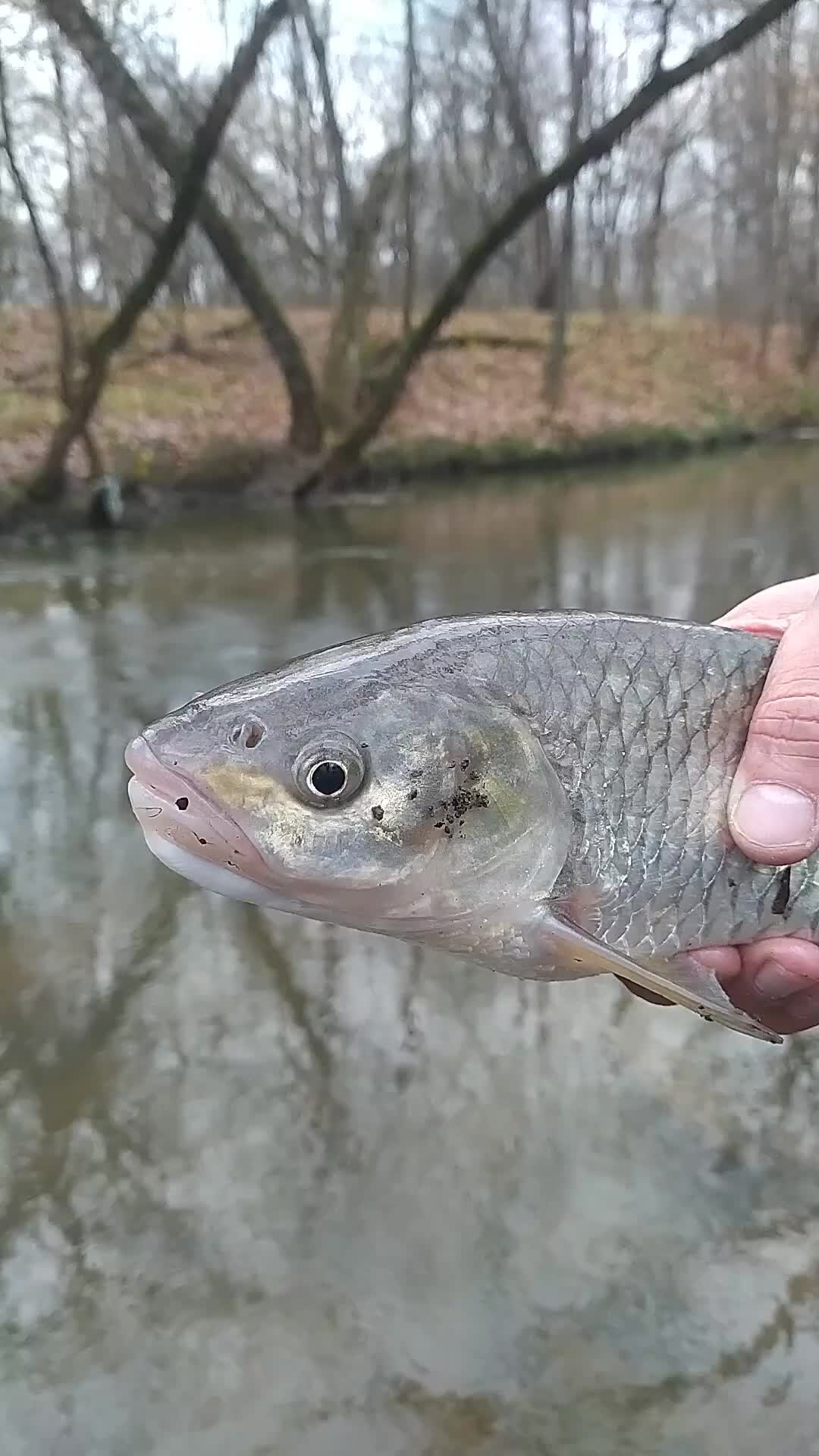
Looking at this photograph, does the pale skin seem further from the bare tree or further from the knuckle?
the bare tree

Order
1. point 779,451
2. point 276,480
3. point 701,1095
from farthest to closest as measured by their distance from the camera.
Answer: point 779,451, point 276,480, point 701,1095

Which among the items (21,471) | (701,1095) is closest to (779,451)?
(21,471)

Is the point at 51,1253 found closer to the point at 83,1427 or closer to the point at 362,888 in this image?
the point at 83,1427

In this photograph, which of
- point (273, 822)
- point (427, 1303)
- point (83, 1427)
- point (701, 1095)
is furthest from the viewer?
point (701, 1095)

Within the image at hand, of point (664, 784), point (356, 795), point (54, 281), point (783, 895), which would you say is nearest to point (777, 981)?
point (783, 895)

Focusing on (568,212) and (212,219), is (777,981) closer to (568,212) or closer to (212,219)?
(212,219)

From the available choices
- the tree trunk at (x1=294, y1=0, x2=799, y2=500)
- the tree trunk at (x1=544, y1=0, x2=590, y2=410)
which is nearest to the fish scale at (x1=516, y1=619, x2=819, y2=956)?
the tree trunk at (x1=294, y1=0, x2=799, y2=500)

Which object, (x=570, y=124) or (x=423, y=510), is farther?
(x=570, y=124)
